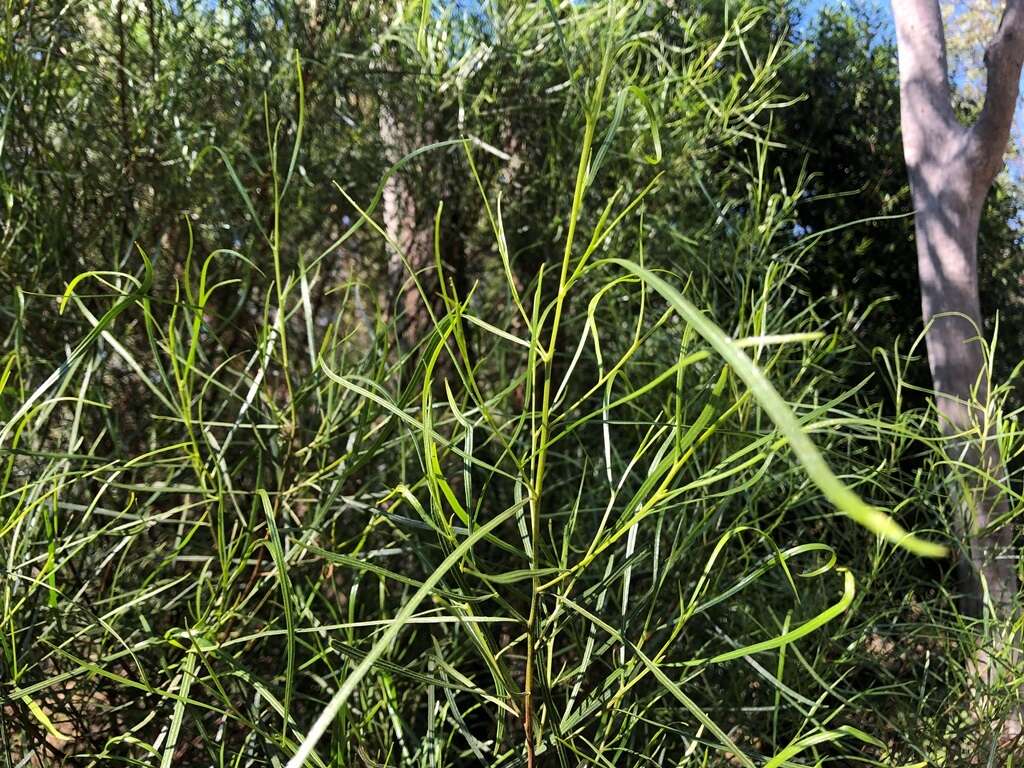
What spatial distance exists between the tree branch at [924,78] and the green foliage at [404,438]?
750 millimetres

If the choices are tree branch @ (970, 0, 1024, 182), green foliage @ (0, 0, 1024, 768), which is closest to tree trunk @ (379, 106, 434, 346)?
green foliage @ (0, 0, 1024, 768)

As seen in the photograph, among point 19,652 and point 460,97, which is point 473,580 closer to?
point 19,652

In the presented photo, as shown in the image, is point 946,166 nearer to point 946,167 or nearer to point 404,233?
point 946,167

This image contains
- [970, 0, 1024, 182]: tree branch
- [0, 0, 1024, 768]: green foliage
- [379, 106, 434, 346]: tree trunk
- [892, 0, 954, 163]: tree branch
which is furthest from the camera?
[892, 0, 954, 163]: tree branch

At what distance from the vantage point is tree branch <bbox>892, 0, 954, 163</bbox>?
1.80 m

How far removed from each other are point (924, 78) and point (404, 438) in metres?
1.81

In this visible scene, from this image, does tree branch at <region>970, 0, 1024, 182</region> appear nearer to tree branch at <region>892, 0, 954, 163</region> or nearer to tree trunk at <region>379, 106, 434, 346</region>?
tree branch at <region>892, 0, 954, 163</region>

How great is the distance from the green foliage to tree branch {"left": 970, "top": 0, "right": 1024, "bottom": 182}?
31.7 inches

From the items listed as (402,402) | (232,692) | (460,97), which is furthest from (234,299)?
(402,402)

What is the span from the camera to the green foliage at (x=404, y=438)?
1.06 feet

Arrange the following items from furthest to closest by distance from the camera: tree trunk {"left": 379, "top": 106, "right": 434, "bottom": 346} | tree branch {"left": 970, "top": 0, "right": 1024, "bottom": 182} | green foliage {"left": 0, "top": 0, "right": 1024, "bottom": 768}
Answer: tree branch {"left": 970, "top": 0, "right": 1024, "bottom": 182}
tree trunk {"left": 379, "top": 106, "right": 434, "bottom": 346}
green foliage {"left": 0, "top": 0, "right": 1024, "bottom": 768}

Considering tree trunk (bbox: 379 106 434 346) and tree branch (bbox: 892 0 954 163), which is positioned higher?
tree branch (bbox: 892 0 954 163)

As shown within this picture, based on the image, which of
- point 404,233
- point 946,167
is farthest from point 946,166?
point 404,233

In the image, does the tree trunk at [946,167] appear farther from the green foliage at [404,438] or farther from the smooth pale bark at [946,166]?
the green foliage at [404,438]
